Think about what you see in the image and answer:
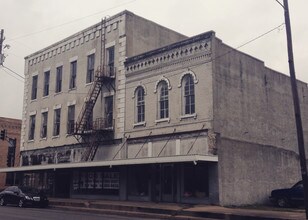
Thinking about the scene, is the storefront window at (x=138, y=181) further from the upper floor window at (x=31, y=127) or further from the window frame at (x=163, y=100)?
the upper floor window at (x=31, y=127)

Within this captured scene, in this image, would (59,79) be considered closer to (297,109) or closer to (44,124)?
(44,124)

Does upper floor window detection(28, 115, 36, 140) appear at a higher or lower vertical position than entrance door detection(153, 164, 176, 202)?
higher

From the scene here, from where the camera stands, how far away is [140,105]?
28.0 m

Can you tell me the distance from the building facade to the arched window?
82.9ft

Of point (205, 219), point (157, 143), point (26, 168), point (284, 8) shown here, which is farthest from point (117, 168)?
point (284, 8)

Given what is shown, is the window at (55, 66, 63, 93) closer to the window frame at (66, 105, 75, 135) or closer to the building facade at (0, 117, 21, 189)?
the window frame at (66, 105, 75, 135)

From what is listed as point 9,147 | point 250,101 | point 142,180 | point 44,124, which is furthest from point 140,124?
point 9,147

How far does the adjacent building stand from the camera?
950 inches

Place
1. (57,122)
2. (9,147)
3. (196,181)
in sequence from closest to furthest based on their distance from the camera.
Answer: (196,181)
(57,122)
(9,147)

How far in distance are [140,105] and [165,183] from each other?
5.69m

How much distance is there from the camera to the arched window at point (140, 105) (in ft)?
91.1

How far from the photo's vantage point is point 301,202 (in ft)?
77.6

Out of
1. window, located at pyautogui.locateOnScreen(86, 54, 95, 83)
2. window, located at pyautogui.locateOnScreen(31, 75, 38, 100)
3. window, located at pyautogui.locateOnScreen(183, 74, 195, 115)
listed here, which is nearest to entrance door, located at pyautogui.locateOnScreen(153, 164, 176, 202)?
window, located at pyautogui.locateOnScreen(183, 74, 195, 115)

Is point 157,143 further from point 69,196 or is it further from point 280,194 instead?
point 69,196
